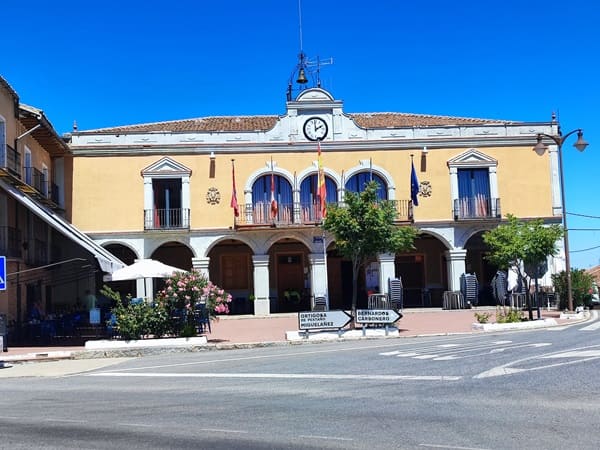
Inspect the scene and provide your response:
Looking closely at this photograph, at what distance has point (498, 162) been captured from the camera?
105 feet

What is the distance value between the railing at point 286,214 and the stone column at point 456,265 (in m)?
2.65

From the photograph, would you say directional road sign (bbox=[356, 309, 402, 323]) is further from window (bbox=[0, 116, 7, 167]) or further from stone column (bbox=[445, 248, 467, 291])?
stone column (bbox=[445, 248, 467, 291])

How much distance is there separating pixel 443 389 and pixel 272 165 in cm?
2247

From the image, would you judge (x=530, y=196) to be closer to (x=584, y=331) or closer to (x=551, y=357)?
(x=584, y=331)

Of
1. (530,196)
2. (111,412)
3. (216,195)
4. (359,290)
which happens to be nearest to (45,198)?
(216,195)

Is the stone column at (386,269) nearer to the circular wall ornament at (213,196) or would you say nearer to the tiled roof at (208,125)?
the circular wall ornament at (213,196)

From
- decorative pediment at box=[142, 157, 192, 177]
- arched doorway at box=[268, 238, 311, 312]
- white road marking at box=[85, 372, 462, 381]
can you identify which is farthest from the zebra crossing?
decorative pediment at box=[142, 157, 192, 177]

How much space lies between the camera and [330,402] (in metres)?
9.01

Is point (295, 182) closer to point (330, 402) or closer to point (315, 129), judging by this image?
point (315, 129)

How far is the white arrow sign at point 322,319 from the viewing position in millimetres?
18906

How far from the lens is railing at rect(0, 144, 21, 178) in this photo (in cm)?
2177

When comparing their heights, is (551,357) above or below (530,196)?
below

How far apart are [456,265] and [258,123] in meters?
12.6

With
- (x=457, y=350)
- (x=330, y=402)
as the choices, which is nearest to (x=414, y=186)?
(x=457, y=350)
